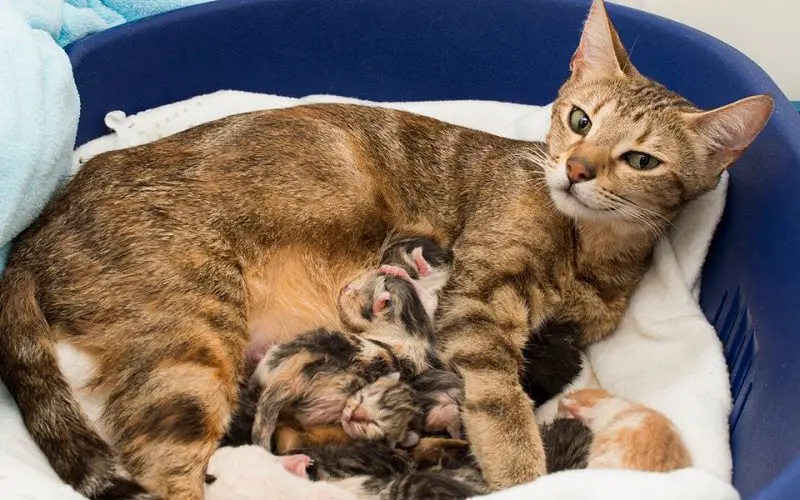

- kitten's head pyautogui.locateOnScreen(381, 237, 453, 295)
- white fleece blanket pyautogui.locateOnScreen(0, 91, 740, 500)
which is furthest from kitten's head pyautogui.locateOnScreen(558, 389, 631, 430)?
kitten's head pyautogui.locateOnScreen(381, 237, 453, 295)

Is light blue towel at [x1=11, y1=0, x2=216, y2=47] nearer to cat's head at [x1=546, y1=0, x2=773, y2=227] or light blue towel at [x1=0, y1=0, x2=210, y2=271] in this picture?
light blue towel at [x1=0, y1=0, x2=210, y2=271]

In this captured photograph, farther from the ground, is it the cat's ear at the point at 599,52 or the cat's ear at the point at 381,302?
the cat's ear at the point at 599,52

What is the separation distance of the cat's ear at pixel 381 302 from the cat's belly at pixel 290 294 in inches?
5.2

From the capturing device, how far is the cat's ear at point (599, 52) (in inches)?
99.7

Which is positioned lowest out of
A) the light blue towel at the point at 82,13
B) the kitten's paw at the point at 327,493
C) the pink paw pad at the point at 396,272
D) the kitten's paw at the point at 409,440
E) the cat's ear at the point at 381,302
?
the kitten's paw at the point at 409,440

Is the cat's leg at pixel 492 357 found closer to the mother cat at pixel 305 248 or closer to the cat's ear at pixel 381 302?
the mother cat at pixel 305 248

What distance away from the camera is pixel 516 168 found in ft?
8.88

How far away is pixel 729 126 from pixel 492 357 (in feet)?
3.13

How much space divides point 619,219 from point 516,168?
449mm

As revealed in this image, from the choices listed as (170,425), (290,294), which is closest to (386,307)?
(290,294)

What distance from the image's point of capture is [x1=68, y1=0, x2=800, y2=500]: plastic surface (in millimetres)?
2383

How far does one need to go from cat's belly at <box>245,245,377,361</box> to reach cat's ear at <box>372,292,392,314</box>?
0.13 metres

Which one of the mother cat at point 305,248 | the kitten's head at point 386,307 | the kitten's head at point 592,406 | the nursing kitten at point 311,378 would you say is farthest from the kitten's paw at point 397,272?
the kitten's head at point 592,406

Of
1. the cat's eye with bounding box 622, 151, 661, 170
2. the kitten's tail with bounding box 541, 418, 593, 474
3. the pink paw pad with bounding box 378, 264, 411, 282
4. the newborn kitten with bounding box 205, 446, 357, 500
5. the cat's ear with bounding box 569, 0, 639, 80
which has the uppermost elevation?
the cat's ear with bounding box 569, 0, 639, 80
